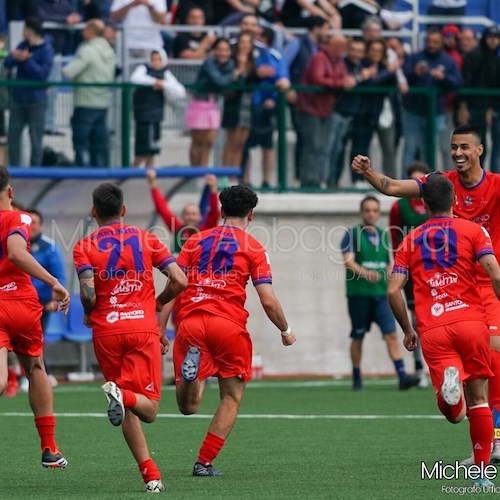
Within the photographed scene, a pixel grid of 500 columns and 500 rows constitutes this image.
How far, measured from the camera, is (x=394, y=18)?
22078mm

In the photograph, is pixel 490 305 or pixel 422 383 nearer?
pixel 490 305

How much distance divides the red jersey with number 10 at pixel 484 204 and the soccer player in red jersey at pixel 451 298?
1253mm

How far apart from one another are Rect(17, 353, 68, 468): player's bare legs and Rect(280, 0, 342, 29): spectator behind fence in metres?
12.5

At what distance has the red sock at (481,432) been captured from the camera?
27.7ft

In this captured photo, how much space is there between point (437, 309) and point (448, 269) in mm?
263

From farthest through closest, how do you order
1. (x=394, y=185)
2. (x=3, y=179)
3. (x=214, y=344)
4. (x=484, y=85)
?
(x=484, y=85)
(x=394, y=185)
(x=3, y=179)
(x=214, y=344)

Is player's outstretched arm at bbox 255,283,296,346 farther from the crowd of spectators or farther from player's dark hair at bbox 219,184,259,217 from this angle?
the crowd of spectators

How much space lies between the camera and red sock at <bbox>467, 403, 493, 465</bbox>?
8453mm

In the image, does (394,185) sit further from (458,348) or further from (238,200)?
(458,348)

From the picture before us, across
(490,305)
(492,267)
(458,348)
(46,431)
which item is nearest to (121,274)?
(46,431)

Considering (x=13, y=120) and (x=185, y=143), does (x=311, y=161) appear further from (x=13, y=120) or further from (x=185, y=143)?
(x=13, y=120)

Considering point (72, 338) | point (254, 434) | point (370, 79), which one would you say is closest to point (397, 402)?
point (254, 434)

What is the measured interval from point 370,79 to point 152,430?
29.4 ft

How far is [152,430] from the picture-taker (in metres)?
12.4
